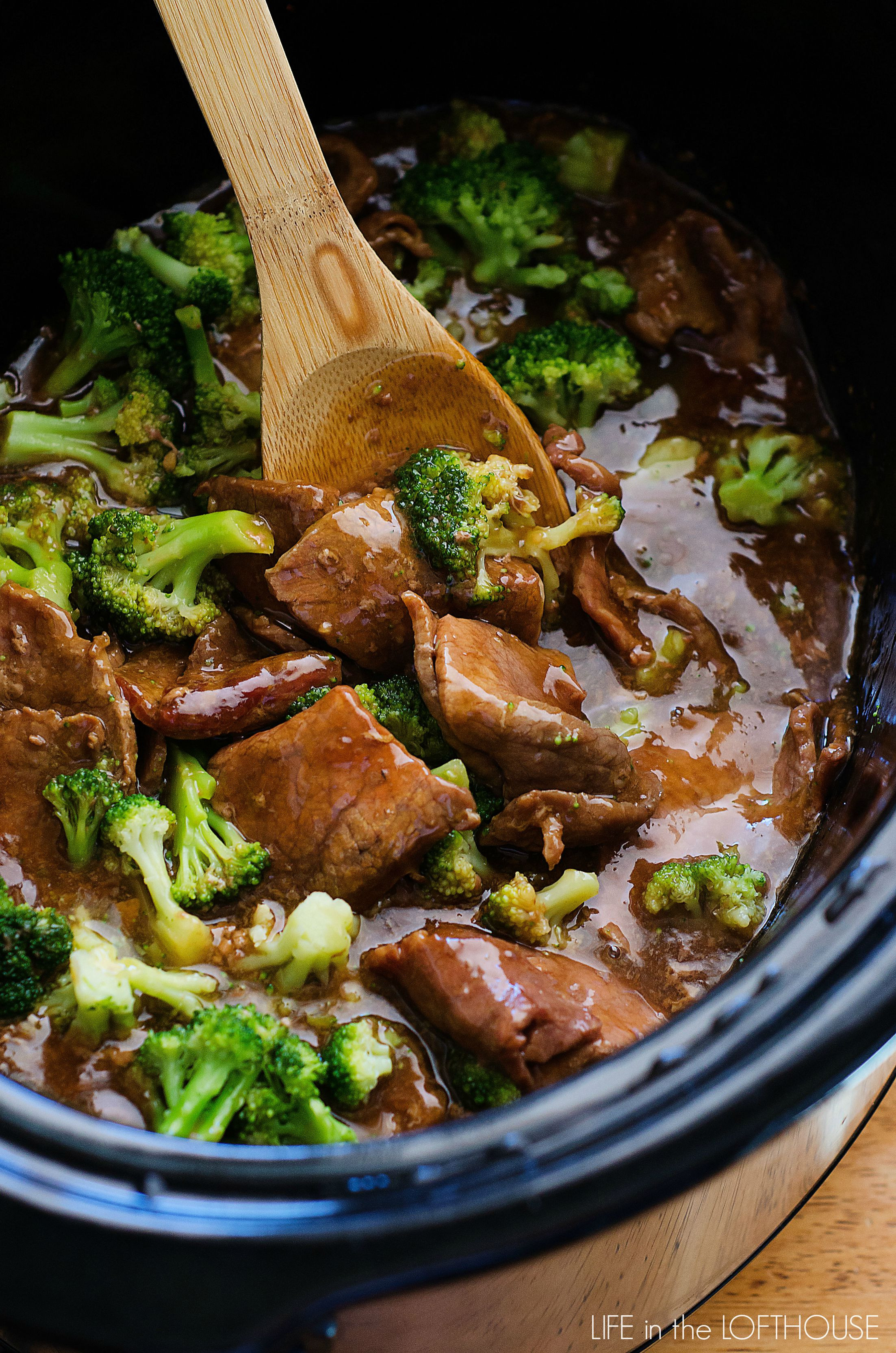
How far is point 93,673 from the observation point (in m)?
2.37

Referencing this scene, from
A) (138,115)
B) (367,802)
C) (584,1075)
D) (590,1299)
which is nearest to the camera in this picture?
(584,1075)

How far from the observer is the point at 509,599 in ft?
8.30

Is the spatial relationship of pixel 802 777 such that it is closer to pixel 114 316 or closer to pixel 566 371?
pixel 566 371

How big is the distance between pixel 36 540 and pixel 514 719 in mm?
1257

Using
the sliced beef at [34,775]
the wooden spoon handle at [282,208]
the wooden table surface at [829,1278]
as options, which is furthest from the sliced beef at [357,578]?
the wooden table surface at [829,1278]

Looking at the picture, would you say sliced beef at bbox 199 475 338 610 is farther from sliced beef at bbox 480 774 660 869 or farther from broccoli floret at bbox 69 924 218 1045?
broccoli floret at bbox 69 924 218 1045

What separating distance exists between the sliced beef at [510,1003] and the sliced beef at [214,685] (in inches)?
23.9

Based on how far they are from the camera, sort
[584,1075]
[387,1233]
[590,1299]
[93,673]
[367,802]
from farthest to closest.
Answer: [93,673] < [367,802] < [590,1299] < [584,1075] < [387,1233]

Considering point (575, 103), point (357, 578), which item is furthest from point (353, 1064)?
point (575, 103)

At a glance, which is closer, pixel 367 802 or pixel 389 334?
pixel 367 802

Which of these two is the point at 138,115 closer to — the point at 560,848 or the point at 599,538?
the point at 599,538

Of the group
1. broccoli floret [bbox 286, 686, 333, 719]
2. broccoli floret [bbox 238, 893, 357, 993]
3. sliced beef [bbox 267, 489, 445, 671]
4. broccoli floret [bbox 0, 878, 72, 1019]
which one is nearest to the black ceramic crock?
broccoli floret [bbox 0, 878, 72, 1019]

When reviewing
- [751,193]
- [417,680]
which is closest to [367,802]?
[417,680]

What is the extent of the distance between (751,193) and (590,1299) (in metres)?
2.88
